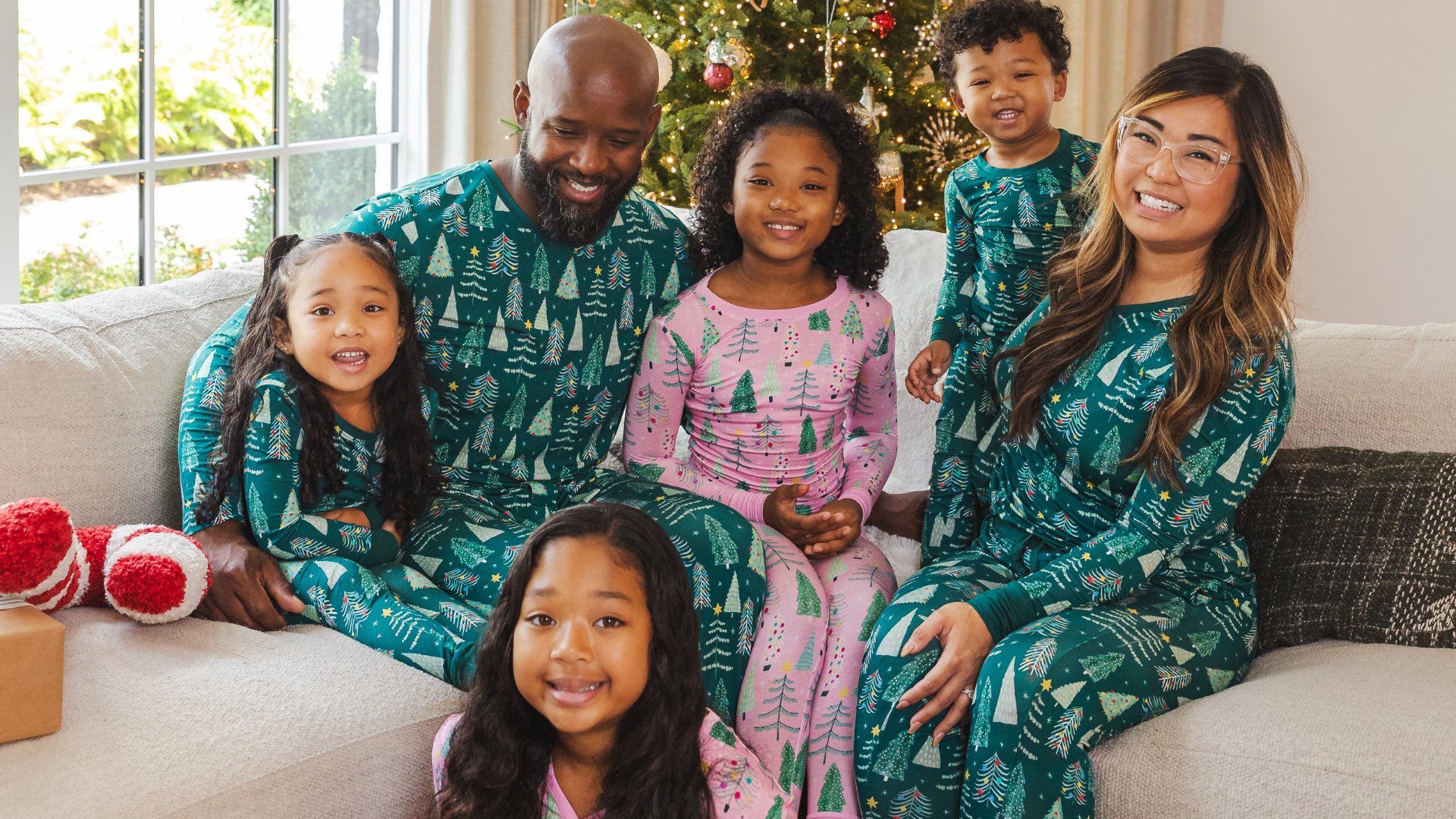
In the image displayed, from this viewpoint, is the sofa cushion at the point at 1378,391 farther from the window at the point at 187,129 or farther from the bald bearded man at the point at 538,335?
the window at the point at 187,129

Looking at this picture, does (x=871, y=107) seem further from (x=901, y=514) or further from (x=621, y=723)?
(x=621, y=723)

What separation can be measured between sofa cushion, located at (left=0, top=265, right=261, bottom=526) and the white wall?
4056mm

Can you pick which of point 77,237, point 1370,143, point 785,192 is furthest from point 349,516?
point 1370,143

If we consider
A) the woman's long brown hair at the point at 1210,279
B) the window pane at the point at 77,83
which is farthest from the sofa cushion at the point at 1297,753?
the window pane at the point at 77,83

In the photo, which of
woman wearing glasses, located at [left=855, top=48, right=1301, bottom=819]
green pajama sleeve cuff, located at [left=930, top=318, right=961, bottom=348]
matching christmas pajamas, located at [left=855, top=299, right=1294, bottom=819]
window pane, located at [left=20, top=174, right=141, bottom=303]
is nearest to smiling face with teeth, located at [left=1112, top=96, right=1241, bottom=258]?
woman wearing glasses, located at [left=855, top=48, right=1301, bottom=819]

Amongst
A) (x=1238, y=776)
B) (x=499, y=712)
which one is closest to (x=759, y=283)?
(x=499, y=712)

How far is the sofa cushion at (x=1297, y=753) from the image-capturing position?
1393mm

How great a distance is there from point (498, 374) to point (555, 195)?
33cm

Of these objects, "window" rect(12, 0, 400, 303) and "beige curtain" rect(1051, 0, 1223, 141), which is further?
"beige curtain" rect(1051, 0, 1223, 141)

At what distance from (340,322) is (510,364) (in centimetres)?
33

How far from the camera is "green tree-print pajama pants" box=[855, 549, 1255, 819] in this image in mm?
1488

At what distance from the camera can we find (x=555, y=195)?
1.96 meters

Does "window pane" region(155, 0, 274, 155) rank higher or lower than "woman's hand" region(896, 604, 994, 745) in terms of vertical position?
higher

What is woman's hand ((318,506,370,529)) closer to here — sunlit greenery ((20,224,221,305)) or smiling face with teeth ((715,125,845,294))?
smiling face with teeth ((715,125,845,294))
